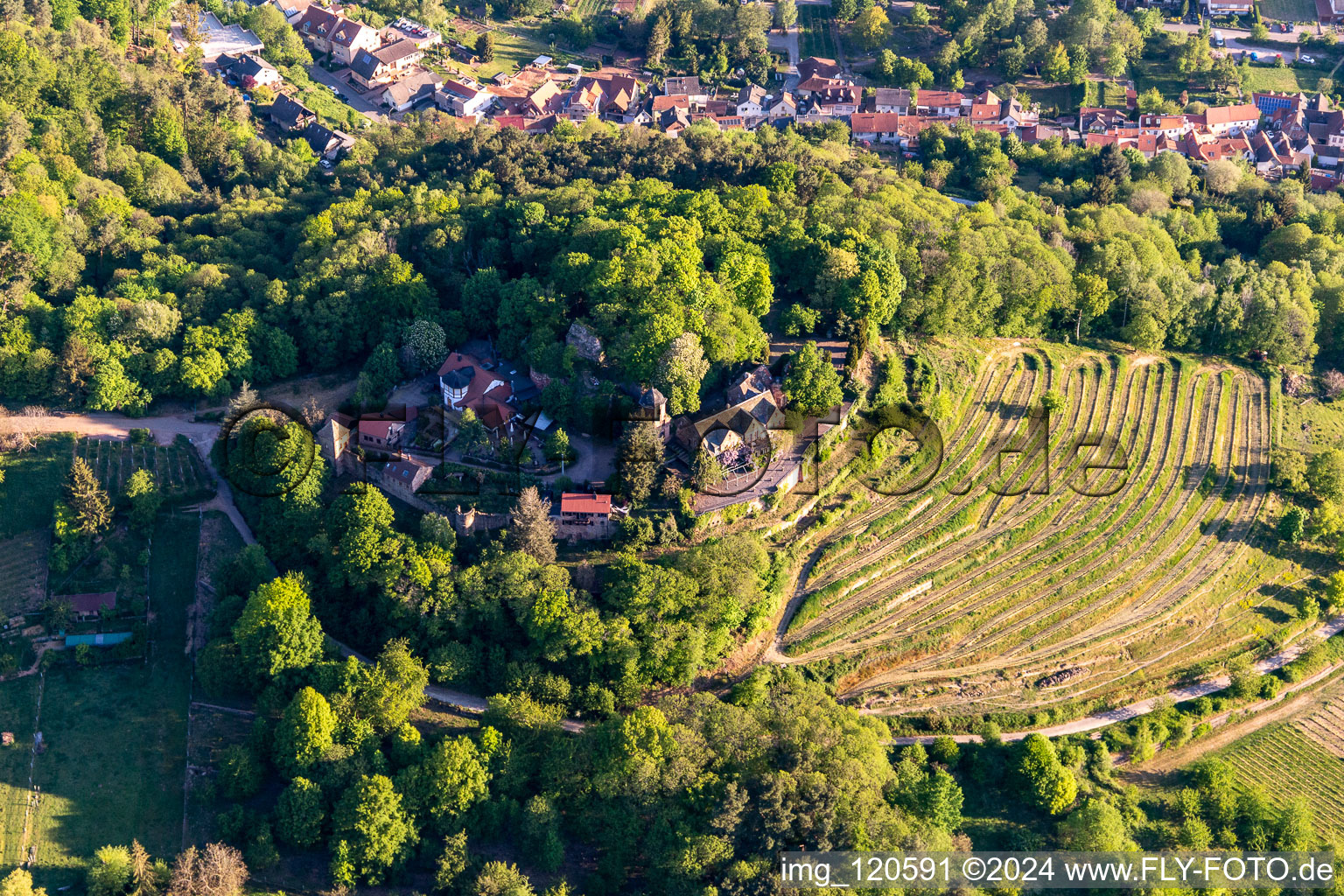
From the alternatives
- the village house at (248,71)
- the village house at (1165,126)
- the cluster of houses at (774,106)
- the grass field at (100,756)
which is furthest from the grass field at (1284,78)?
the grass field at (100,756)

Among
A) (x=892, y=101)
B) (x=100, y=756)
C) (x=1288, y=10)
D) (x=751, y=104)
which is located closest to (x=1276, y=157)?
(x=892, y=101)

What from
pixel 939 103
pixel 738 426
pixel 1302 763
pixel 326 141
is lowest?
pixel 1302 763

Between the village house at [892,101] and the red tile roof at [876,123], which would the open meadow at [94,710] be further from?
the village house at [892,101]

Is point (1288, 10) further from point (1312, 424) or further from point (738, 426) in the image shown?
point (738, 426)

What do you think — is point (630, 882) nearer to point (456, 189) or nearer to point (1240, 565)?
point (1240, 565)

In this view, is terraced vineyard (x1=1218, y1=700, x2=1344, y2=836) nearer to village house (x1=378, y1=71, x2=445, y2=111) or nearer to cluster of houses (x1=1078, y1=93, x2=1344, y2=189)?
cluster of houses (x1=1078, y1=93, x2=1344, y2=189)

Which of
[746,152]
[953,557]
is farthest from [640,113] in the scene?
[953,557]
